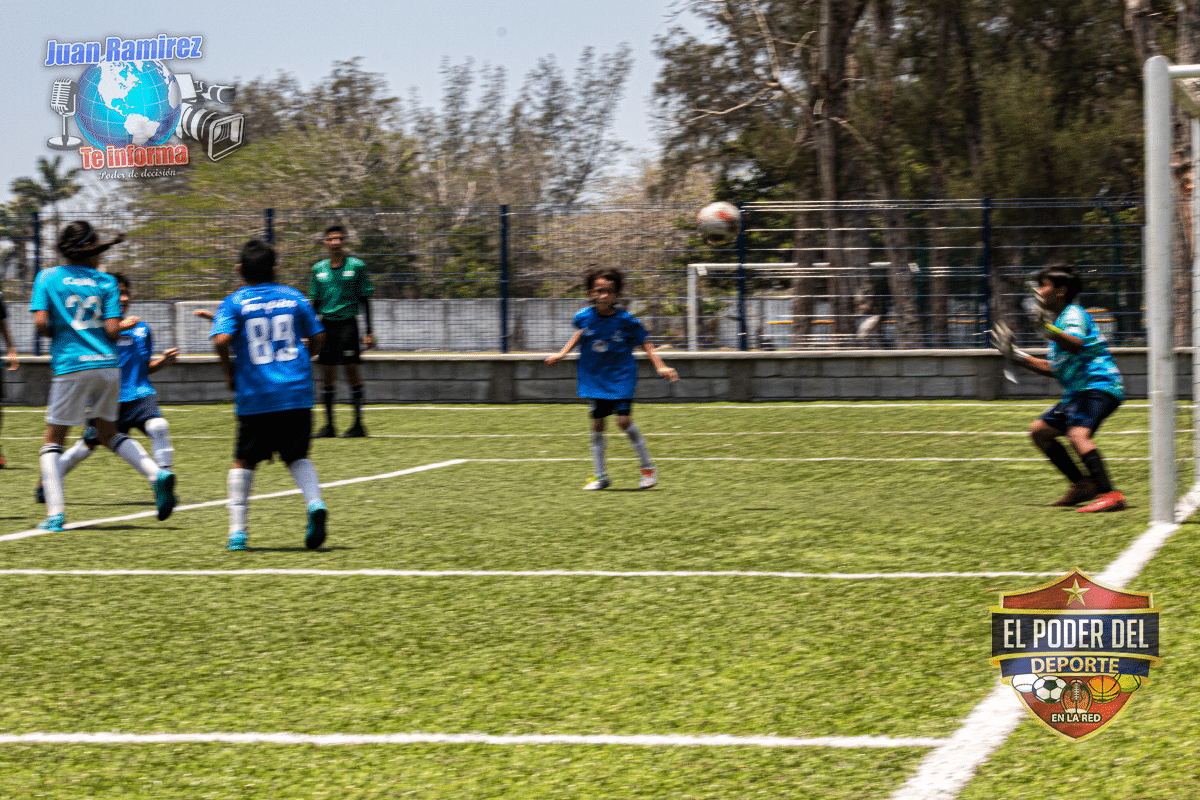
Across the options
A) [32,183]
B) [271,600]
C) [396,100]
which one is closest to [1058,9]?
[396,100]

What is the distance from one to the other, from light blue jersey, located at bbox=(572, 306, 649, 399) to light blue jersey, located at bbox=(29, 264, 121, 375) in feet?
10.6

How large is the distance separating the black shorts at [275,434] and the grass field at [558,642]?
0.51 m

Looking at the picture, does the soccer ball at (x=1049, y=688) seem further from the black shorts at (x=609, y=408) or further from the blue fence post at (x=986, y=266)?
the blue fence post at (x=986, y=266)

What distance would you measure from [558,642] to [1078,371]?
4.26m

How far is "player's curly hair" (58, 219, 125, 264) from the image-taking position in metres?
7.21

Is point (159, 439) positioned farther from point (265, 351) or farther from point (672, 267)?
point (672, 267)

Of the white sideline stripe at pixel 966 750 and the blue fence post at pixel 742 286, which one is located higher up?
the blue fence post at pixel 742 286

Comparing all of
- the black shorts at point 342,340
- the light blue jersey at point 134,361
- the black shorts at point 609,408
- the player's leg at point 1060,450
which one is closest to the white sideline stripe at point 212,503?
the light blue jersey at point 134,361

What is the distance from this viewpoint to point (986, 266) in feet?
53.7

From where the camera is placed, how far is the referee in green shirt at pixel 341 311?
42.5 ft

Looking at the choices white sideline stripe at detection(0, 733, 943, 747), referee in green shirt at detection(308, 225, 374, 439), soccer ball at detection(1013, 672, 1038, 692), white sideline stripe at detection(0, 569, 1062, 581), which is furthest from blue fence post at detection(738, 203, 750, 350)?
white sideline stripe at detection(0, 733, 943, 747)

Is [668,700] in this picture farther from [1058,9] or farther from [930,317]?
[1058,9]

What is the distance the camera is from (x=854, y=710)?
11.8ft

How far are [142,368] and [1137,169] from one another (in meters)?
24.3
